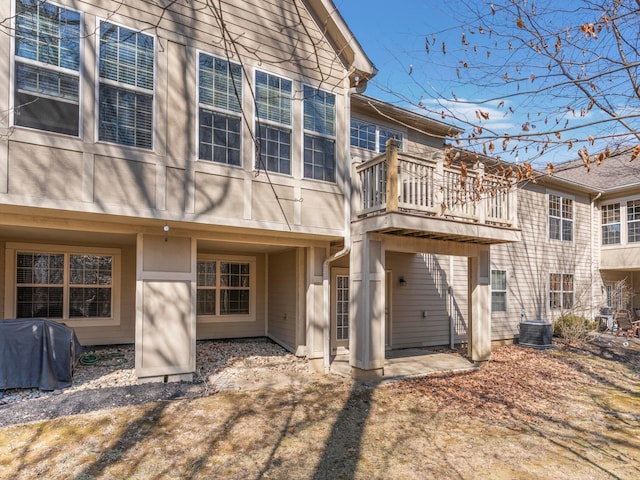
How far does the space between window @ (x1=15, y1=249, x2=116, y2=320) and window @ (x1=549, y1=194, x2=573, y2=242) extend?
13970mm

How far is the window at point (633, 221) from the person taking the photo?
1494cm

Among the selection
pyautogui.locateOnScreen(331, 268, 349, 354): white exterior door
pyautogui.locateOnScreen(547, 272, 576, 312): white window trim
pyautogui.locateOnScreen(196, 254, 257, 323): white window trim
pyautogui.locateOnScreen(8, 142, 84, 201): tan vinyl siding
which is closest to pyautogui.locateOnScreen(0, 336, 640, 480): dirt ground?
pyautogui.locateOnScreen(331, 268, 349, 354): white exterior door

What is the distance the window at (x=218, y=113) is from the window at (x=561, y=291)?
40.3 ft

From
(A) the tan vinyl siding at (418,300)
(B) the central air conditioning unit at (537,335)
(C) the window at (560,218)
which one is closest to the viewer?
(A) the tan vinyl siding at (418,300)

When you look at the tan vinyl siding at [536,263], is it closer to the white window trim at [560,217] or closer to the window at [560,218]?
the white window trim at [560,217]

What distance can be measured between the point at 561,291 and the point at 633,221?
3958mm

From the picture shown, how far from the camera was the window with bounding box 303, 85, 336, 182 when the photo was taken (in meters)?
7.75

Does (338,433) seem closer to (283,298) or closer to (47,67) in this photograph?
(283,298)

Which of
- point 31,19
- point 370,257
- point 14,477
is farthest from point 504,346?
point 31,19

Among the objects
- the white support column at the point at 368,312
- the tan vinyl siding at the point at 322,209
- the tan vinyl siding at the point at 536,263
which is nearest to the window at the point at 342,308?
the white support column at the point at 368,312

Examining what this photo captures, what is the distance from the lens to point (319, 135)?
25.9 ft

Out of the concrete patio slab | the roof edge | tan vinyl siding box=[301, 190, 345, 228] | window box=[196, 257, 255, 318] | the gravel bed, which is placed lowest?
the concrete patio slab

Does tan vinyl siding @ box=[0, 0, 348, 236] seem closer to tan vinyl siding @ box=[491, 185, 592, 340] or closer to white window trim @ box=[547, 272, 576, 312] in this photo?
tan vinyl siding @ box=[491, 185, 592, 340]

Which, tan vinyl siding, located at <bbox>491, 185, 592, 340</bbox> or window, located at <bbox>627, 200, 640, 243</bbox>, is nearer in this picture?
tan vinyl siding, located at <bbox>491, 185, 592, 340</bbox>
